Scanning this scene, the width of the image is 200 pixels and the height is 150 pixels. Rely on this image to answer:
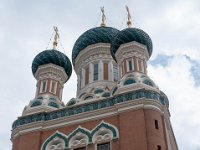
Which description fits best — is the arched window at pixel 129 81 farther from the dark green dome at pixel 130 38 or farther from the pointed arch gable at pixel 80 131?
the pointed arch gable at pixel 80 131

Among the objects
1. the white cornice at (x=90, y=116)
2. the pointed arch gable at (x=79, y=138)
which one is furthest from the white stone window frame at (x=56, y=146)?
the white cornice at (x=90, y=116)

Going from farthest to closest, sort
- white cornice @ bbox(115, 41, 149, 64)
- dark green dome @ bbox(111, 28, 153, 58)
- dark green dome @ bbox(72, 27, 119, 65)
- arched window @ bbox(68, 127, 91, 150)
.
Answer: dark green dome @ bbox(72, 27, 119, 65), dark green dome @ bbox(111, 28, 153, 58), white cornice @ bbox(115, 41, 149, 64), arched window @ bbox(68, 127, 91, 150)

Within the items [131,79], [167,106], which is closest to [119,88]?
[131,79]

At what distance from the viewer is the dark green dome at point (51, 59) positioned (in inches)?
715

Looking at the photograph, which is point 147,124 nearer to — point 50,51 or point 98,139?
point 98,139

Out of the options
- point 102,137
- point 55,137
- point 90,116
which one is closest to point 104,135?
point 102,137

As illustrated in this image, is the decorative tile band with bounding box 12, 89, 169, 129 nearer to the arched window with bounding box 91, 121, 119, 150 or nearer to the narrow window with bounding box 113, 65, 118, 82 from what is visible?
the arched window with bounding box 91, 121, 119, 150

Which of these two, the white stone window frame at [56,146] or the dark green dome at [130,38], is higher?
the dark green dome at [130,38]

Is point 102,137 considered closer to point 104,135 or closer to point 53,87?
point 104,135

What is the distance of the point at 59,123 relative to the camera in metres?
15.3

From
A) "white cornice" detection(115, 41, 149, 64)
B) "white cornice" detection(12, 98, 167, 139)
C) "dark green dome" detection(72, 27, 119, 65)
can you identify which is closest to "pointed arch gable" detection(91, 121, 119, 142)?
"white cornice" detection(12, 98, 167, 139)

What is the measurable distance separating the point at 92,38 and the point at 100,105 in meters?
5.01

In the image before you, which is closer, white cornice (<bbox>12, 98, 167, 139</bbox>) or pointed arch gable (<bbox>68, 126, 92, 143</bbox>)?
white cornice (<bbox>12, 98, 167, 139</bbox>)

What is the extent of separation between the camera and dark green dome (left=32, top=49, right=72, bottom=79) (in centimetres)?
1817
